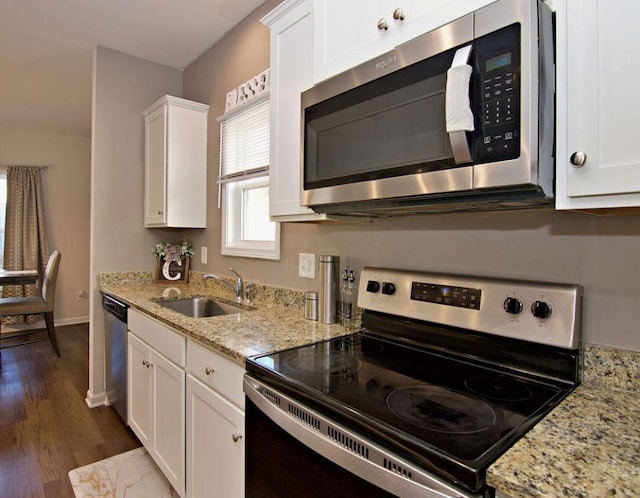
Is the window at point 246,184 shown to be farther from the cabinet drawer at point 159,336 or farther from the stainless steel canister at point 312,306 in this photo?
the cabinet drawer at point 159,336

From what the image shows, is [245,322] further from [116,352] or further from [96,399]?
[96,399]

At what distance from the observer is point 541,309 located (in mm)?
996

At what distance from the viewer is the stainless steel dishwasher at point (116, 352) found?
7.56 ft

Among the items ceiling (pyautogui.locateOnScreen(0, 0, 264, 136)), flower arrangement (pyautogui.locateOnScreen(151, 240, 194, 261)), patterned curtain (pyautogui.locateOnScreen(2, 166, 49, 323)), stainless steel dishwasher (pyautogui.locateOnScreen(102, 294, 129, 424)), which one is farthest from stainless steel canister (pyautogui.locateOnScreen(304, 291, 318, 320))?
patterned curtain (pyautogui.locateOnScreen(2, 166, 49, 323))

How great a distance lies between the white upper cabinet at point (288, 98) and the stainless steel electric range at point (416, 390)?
1.57ft

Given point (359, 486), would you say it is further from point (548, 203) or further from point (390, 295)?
point (548, 203)

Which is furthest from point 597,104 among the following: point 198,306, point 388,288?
point 198,306

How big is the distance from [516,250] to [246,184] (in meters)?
1.77

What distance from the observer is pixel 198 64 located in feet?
9.51

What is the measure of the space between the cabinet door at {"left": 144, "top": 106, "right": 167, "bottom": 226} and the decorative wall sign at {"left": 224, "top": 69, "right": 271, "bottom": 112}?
52 centimetres

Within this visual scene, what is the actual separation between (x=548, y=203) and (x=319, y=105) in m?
0.77

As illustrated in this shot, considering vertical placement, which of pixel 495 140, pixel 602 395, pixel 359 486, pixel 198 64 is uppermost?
pixel 198 64

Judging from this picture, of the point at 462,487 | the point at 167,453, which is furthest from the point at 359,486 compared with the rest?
the point at 167,453

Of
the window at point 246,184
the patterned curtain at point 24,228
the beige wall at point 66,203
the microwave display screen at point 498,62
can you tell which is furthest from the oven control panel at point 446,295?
the beige wall at point 66,203
